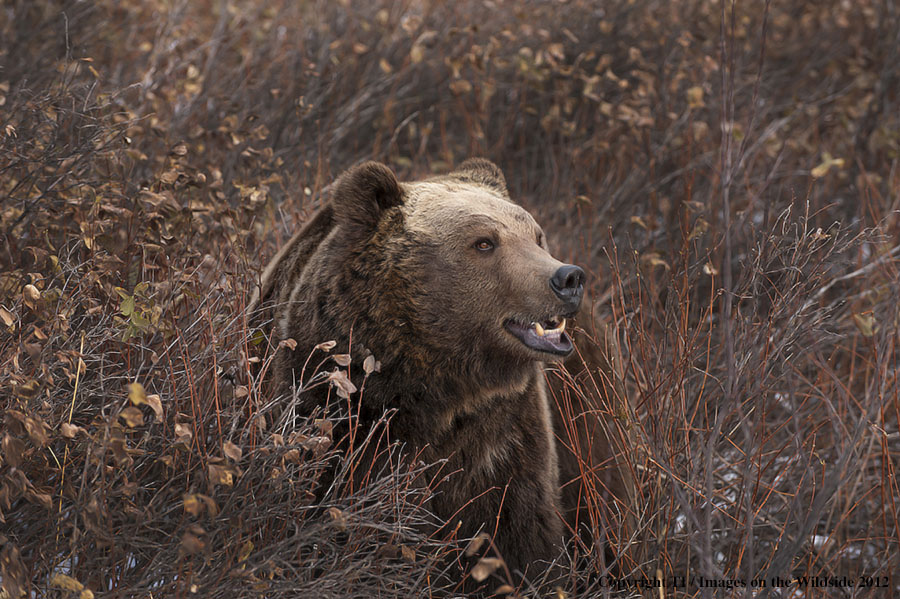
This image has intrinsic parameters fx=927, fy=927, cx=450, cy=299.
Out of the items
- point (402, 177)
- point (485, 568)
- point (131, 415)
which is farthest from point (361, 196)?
point (402, 177)

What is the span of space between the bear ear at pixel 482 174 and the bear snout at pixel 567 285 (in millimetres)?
867

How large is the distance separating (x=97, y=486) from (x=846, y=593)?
8.32 ft

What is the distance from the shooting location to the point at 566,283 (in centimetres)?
295

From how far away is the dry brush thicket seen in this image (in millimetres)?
2648

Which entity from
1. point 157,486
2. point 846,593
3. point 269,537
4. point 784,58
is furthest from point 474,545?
point 784,58

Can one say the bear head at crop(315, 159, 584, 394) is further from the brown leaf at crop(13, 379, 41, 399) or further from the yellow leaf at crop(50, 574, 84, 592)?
the yellow leaf at crop(50, 574, 84, 592)

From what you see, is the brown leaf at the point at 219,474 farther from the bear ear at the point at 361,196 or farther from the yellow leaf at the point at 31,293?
the bear ear at the point at 361,196

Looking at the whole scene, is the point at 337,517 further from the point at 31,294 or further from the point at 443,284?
the point at 31,294

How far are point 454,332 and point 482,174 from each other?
0.92 m

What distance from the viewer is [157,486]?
306cm

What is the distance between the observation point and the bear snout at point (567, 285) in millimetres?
2934

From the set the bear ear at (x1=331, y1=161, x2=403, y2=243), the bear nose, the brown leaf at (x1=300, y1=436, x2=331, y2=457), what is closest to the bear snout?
the bear nose

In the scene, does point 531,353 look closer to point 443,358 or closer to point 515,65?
point 443,358

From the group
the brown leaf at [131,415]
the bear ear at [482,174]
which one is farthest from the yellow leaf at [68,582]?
the bear ear at [482,174]
